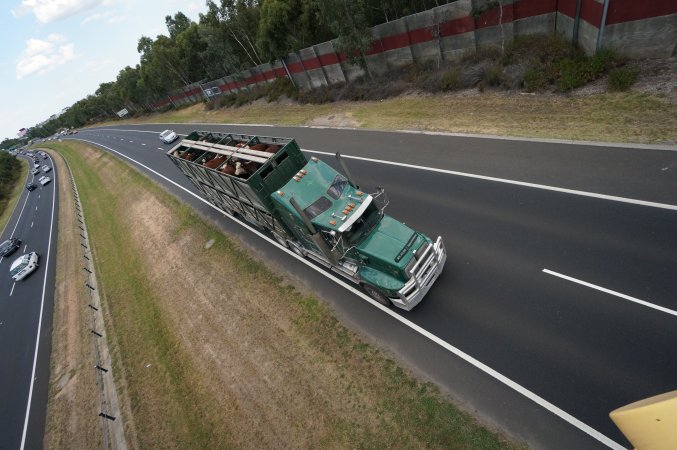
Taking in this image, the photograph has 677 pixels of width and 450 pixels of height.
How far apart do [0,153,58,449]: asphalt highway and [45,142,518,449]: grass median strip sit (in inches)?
151

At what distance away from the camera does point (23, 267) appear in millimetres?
27328

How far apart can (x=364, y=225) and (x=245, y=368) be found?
22.4 ft

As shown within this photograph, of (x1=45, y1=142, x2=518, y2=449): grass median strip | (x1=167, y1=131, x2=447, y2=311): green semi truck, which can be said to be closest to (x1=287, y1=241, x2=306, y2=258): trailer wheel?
(x1=167, y1=131, x2=447, y2=311): green semi truck

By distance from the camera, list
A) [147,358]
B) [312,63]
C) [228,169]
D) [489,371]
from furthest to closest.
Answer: [312,63]
[228,169]
[147,358]
[489,371]

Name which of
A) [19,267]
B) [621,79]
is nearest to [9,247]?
[19,267]

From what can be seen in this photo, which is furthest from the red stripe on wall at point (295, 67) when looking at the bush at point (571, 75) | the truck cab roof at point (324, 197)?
the truck cab roof at point (324, 197)

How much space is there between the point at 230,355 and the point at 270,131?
24.9 meters

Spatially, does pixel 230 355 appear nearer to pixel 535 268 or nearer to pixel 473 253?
pixel 473 253

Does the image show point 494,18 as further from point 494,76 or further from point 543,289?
point 543,289

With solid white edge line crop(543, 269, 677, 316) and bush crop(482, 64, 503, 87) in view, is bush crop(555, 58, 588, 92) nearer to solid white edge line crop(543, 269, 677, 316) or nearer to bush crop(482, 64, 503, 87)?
bush crop(482, 64, 503, 87)

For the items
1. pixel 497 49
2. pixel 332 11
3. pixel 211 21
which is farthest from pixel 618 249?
pixel 211 21

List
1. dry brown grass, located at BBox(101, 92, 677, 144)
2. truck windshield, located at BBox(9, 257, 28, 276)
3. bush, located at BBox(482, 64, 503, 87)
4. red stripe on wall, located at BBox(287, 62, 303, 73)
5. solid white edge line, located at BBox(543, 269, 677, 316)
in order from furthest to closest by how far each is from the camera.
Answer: red stripe on wall, located at BBox(287, 62, 303, 73) < truck windshield, located at BBox(9, 257, 28, 276) < bush, located at BBox(482, 64, 503, 87) < dry brown grass, located at BBox(101, 92, 677, 144) < solid white edge line, located at BBox(543, 269, 677, 316)

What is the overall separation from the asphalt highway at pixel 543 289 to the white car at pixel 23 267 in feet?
74.8

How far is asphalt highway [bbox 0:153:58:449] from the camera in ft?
50.1
